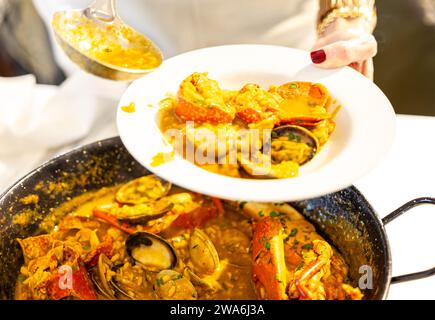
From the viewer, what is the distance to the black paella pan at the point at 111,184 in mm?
1322

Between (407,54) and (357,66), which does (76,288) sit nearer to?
(357,66)

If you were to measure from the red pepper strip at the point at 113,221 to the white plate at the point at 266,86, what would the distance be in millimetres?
449

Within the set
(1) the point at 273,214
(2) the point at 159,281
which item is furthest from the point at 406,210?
(2) the point at 159,281

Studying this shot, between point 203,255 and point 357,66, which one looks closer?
point 203,255

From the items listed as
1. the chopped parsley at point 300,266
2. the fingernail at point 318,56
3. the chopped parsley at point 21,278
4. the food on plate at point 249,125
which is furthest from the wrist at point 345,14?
the chopped parsley at point 21,278

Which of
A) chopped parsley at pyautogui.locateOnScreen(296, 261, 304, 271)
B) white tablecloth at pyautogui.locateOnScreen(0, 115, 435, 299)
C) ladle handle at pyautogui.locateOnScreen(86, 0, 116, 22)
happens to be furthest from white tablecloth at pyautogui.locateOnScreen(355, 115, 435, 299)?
ladle handle at pyautogui.locateOnScreen(86, 0, 116, 22)

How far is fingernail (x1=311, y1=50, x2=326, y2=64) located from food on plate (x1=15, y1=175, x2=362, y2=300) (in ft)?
1.60

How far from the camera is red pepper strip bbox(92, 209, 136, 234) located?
5.17 ft

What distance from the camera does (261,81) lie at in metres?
1.47

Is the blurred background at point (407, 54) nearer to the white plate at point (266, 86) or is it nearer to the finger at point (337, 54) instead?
the finger at point (337, 54)

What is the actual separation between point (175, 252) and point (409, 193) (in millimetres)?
889

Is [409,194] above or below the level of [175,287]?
below

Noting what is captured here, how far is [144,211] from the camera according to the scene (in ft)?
5.19
